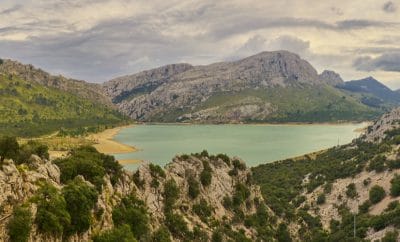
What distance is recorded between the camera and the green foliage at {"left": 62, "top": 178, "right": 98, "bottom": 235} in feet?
146

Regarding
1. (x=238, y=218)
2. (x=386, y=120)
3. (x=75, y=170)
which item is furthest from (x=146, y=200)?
(x=386, y=120)

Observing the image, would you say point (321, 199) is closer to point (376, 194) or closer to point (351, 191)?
point (351, 191)

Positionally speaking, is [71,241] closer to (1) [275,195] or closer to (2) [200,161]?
(2) [200,161]

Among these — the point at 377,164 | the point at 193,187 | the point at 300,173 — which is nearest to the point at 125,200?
the point at 193,187

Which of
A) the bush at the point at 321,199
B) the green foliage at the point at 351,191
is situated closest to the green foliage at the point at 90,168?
the bush at the point at 321,199

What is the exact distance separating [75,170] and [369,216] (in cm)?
6170

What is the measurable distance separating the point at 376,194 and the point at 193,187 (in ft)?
146

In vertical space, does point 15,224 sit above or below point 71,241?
above

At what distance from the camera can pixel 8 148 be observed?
58.0 metres

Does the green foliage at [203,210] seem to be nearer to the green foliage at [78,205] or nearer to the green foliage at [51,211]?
the green foliage at [78,205]

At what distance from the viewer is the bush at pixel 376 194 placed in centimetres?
9902

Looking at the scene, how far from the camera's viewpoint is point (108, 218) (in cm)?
5159

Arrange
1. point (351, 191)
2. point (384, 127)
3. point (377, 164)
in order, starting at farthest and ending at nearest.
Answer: point (384, 127), point (377, 164), point (351, 191)

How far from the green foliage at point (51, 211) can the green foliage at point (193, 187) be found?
117 ft
